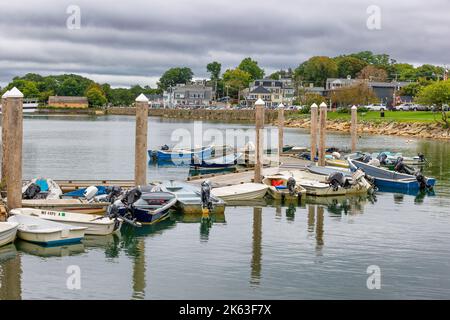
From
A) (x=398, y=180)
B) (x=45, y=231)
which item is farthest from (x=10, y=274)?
(x=398, y=180)

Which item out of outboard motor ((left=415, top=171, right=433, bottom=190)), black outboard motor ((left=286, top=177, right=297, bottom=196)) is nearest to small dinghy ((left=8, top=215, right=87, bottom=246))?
black outboard motor ((left=286, top=177, right=297, bottom=196))

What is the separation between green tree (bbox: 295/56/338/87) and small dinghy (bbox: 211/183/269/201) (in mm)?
154666

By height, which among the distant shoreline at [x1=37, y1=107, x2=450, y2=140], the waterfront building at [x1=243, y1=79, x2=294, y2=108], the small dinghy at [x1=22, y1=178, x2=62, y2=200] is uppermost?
the waterfront building at [x1=243, y1=79, x2=294, y2=108]

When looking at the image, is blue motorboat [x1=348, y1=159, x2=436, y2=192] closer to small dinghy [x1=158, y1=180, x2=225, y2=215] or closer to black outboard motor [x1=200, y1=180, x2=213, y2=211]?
small dinghy [x1=158, y1=180, x2=225, y2=215]

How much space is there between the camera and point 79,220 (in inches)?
991

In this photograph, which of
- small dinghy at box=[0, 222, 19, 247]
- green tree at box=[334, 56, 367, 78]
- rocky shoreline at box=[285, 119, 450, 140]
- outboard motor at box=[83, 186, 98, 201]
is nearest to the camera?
small dinghy at box=[0, 222, 19, 247]

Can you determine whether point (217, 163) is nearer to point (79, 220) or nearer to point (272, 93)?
point (79, 220)

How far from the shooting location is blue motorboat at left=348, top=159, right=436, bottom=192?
40469mm

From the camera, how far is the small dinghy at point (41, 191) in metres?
29.7

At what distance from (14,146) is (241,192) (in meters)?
12.7

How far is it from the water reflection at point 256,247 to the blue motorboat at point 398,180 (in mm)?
11957

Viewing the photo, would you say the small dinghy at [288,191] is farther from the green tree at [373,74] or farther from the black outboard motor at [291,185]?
the green tree at [373,74]

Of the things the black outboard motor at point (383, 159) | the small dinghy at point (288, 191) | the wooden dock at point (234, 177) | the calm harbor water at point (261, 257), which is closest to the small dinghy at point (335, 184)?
the small dinghy at point (288, 191)

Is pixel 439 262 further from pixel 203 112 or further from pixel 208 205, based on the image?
pixel 203 112
